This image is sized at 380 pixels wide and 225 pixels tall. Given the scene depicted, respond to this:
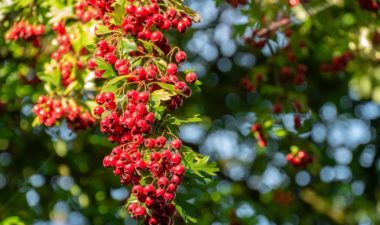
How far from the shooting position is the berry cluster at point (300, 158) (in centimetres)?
566

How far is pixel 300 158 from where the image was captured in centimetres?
567

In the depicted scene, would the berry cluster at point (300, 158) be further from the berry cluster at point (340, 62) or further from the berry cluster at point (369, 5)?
the berry cluster at point (340, 62)

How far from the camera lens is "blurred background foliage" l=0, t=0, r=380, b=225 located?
231 inches

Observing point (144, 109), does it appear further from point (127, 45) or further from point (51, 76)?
point (51, 76)

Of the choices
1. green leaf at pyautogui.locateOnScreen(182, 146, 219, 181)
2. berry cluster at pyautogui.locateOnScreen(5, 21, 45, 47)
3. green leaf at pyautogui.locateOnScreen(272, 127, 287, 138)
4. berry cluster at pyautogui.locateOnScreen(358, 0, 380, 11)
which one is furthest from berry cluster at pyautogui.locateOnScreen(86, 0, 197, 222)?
berry cluster at pyautogui.locateOnScreen(358, 0, 380, 11)

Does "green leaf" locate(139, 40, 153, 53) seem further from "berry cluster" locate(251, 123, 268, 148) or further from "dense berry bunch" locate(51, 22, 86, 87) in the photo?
"berry cluster" locate(251, 123, 268, 148)

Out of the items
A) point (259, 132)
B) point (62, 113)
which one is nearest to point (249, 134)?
point (259, 132)

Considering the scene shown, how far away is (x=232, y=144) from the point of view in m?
9.02

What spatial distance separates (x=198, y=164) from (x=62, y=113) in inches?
66.0

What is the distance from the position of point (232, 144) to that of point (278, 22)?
317cm

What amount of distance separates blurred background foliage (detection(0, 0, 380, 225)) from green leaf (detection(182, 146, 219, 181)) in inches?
84.9

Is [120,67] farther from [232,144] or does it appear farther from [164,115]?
[232,144]

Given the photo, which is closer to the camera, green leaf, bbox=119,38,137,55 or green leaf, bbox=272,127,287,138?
green leaf, bbox=119,38,137,55

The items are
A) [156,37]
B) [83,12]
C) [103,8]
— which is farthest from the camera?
[83,12]
